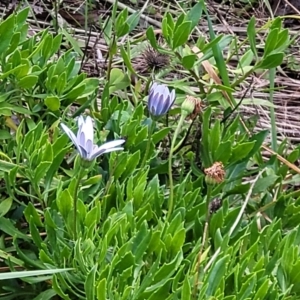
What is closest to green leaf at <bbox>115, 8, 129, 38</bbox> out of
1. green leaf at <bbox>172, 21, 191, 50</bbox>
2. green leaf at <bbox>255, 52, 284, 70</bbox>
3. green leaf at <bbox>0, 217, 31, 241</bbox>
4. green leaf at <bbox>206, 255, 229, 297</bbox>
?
green leaf at <bbox>172, 21, 191, 50</bbox>

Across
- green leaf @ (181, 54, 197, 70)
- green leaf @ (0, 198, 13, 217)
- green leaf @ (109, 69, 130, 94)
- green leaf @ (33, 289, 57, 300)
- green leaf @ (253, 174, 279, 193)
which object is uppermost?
green leaf @ (181, 54, 197, 70)

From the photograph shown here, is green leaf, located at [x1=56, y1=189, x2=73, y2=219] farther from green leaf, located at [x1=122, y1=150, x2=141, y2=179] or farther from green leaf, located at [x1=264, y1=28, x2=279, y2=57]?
green leaf, located at [x1=264, y1=28, x2=279, y2=57]

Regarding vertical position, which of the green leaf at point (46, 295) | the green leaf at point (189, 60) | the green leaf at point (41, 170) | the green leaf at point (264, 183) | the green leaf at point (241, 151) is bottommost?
the green leaf at point (46, 295)

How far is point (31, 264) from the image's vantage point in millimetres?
920

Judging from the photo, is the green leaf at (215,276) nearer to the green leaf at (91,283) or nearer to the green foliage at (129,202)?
the green foliage at (129,202)

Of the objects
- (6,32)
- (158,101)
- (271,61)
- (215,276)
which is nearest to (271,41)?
(271,61)

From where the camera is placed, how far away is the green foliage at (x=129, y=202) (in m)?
0.83

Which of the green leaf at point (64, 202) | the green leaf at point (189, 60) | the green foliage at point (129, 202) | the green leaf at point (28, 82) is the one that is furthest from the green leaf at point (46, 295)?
the green leaf at point (189, 60)

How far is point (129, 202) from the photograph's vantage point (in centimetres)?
91

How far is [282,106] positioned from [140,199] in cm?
88

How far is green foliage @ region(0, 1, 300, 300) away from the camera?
834 mm

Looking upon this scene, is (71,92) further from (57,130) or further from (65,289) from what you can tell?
(65,289)

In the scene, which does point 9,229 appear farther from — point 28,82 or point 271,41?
point 271,41

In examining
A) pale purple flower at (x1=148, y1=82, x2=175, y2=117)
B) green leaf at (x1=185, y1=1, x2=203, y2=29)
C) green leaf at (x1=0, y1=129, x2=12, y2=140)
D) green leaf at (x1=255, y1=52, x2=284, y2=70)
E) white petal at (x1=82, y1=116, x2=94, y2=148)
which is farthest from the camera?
green leaf at (x1=185, y1=1, x2=203, y2=29)
